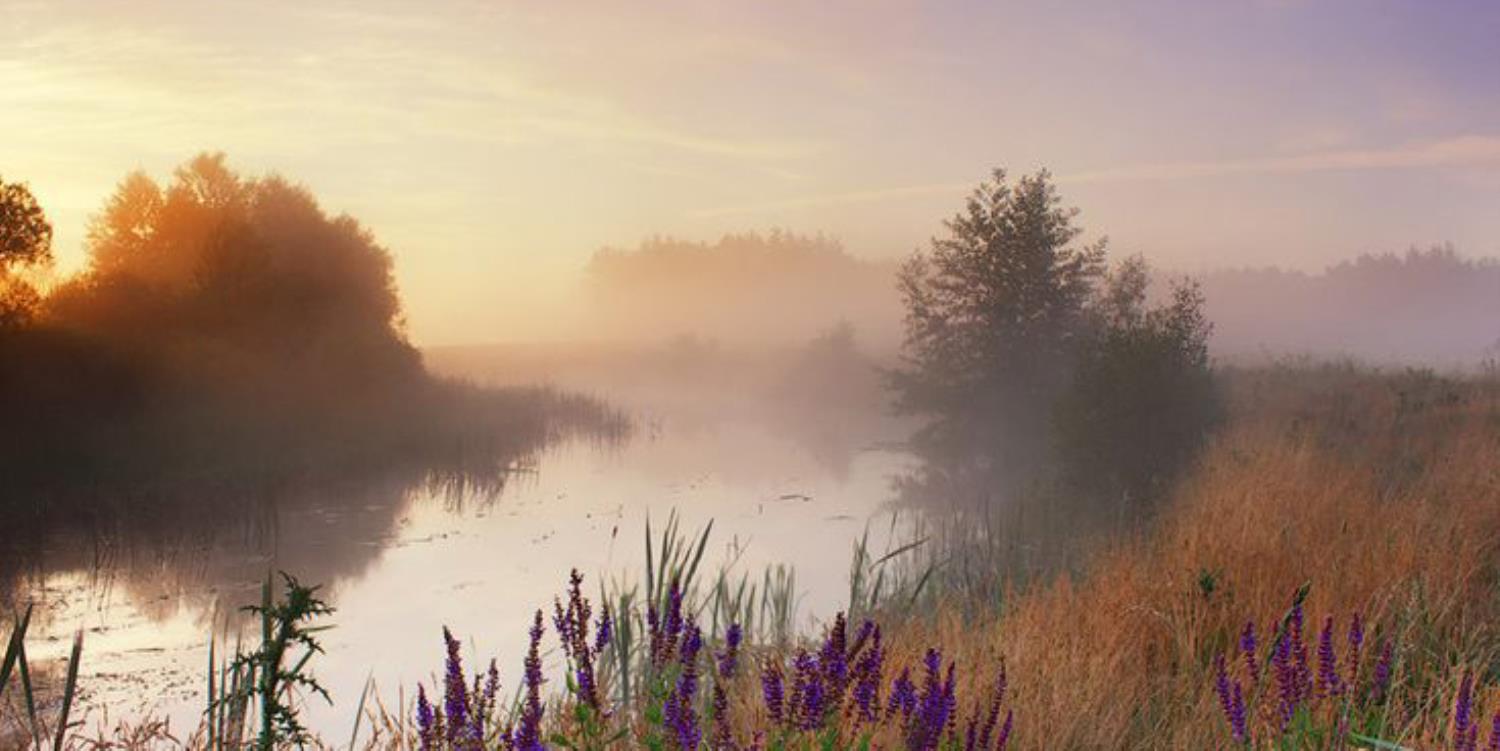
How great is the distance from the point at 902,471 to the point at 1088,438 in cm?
1314

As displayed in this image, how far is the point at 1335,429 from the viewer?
2162 cm

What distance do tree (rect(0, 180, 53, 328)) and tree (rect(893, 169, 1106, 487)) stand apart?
2260 centimetres

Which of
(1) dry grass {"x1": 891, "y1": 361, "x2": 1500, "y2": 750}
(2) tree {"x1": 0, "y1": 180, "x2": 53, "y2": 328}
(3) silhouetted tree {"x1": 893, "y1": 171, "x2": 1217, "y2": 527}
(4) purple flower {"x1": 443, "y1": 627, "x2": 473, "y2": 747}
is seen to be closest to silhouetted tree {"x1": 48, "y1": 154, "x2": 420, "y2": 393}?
(2) tree {"x1": 0, "y1": 180, "x2": 53, "y2": 328}

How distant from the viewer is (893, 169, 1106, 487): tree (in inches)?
1271

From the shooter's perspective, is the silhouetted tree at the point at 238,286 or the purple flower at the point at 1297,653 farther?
the silhouetted tree at the point at 238,286

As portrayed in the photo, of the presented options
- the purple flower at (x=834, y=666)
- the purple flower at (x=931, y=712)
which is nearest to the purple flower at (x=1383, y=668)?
the purple flower at (x=931, y=712)

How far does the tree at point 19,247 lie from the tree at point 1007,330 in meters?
22.6

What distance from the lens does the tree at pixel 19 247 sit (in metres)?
26.9

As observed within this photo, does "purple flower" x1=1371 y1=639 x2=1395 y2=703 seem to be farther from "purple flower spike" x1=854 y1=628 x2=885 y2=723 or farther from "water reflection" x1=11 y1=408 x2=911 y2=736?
"water reflection" x1=11 y1=408 x2=911 y2=736

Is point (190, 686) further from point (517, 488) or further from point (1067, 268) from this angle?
point (1067, 268)

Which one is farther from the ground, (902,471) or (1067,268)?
(1067,268)

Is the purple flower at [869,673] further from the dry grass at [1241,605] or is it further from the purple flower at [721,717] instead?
the dry grass at [1241,605]

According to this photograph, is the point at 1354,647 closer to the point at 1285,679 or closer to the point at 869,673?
the point at 1285,679

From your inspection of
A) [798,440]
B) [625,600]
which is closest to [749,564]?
[625,600]
